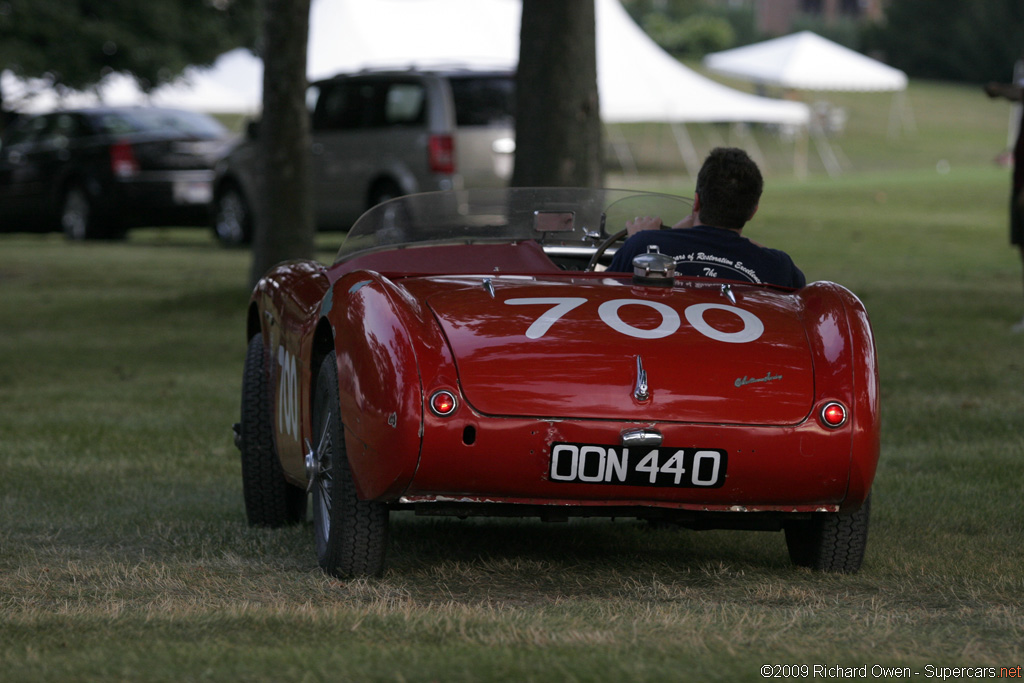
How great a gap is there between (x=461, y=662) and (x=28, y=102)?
1099 inches

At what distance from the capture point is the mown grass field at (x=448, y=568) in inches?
134

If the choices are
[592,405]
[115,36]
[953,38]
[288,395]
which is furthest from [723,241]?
[953,38]

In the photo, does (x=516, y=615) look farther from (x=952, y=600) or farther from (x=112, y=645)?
(x=952, y=600)

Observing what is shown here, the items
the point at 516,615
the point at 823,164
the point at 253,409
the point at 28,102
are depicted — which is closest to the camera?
the point at 516,615

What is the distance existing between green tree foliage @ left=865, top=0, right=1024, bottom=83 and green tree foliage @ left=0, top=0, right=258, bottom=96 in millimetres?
46202

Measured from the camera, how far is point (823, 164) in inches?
1620

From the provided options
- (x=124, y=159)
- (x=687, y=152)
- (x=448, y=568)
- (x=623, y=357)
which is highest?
(x=623, y=357)

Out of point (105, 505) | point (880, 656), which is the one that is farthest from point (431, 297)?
point (105, 505)

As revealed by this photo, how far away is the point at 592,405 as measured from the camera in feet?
13.5

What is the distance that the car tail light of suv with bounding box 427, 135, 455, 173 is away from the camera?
16.5m

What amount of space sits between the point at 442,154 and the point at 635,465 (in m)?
12.6

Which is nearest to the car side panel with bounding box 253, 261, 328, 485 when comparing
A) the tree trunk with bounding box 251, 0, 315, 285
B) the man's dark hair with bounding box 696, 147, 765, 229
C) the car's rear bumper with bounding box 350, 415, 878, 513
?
the car's rear bumper with bounding box 350, 415, 878, 513

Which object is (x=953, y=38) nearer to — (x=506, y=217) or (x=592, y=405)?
(x=506, y=217)

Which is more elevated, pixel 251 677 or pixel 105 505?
pixel 251 677
